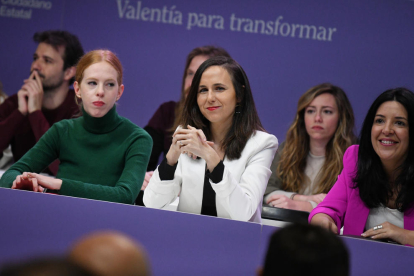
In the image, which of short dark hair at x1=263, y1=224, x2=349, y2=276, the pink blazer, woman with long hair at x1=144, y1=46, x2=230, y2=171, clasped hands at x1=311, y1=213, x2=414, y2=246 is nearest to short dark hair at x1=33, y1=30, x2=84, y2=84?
woman with long hair at x1=144, y1=46, x2=230, y2=171

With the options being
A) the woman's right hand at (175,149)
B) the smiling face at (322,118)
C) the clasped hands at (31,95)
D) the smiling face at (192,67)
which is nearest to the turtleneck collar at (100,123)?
the woman's right hand at (175,149)

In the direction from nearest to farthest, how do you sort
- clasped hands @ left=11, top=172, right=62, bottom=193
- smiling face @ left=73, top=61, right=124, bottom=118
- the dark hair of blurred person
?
1. the dark hair of blurred person
2. clasped hands @ left=11, top=172, right=62, bottom=193
3. smiling face @ left=73, top=61, right=124, bottom=118

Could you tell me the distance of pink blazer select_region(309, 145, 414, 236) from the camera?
99.9 inches

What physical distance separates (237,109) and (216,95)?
16cm

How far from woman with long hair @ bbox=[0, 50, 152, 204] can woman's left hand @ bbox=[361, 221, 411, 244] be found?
3.74 ft

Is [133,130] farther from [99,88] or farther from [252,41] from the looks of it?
[252,41]

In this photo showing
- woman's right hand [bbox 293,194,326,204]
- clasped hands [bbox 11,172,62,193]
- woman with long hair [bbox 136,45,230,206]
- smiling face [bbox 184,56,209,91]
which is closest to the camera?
clasped hands [bbox 11,172,62,193]

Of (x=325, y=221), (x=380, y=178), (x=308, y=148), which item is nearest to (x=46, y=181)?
(x=325, y=221)

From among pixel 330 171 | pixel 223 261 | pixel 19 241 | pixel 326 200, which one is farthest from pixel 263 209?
pixel 19 241

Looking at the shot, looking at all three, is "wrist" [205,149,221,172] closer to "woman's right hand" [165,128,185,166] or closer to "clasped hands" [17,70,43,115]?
"woman's right hand" [165,128,185,166]

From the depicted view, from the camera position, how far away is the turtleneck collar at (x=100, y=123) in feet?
9.26

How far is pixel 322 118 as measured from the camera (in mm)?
4016

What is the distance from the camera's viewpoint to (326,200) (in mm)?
2672

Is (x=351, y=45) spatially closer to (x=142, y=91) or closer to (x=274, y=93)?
(x=274, y=93)
